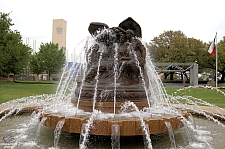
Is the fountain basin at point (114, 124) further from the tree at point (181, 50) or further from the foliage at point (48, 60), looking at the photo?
the foliage at point (48, 60)

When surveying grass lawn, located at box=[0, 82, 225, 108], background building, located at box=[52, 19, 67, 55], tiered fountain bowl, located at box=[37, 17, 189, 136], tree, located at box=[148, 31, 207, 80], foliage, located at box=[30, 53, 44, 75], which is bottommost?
grass lawn, located at box=[0, 82, 225, 108]

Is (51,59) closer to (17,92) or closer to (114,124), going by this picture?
(17,92)

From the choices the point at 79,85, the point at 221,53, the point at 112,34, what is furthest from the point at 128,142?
the point at 221,53

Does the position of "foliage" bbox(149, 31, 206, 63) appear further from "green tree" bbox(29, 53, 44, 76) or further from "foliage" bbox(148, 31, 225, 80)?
"green tree" bbox(29, 53, 44, 76)

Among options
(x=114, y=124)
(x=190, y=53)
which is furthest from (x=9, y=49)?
(x=190, y=53)

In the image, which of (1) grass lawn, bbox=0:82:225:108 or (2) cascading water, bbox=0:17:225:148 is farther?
(1) grass lawn, bbox=0:82:225:108

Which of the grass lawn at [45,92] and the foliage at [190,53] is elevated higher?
the foliage at [190,53]

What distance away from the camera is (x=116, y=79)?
24.4 ft

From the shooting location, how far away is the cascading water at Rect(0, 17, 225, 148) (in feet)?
16.9

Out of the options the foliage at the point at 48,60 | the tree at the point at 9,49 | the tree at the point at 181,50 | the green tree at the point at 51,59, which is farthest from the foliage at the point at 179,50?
the tree at the point at 9,49

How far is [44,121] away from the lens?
231 inches

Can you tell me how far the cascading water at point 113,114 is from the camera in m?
5.15

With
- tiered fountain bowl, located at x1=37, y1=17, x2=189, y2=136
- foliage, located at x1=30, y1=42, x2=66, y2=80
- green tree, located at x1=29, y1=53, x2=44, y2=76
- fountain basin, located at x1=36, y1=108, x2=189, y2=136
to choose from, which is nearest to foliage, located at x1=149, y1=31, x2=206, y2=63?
foliage, located at x1=30, y1=42, x2=66, y2=80

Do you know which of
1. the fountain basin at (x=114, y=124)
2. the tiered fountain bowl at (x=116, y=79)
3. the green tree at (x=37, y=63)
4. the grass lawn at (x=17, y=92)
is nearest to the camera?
the fountain basin at (x=114, y=124)
